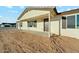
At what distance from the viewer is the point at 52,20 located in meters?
5.21

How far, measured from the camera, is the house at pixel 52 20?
16.9 ft

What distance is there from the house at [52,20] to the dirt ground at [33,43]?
140 mm

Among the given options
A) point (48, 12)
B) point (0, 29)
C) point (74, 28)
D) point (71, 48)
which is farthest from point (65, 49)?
point (0, 29)

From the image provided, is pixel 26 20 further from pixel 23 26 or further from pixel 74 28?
pixel 74 28

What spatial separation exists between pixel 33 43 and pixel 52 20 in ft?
2.00

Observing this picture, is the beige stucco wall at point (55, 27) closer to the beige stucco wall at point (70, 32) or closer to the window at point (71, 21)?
the beige stucco wall at point (70, 32)

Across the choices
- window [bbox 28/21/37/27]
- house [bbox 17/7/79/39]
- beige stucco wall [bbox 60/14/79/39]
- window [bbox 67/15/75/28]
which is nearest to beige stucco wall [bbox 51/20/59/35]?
house [bbox 17/7/79/39]

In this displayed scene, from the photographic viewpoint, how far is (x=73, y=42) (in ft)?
16.8

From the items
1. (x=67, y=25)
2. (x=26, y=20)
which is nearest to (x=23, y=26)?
(x=26, y=20)

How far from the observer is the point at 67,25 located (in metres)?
5.23

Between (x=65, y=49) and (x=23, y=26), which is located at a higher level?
(x=23, y=26)

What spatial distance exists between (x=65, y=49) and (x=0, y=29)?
1389 mm

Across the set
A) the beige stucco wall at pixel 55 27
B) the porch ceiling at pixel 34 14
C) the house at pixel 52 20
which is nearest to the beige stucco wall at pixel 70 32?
the house at pixel 52 20
